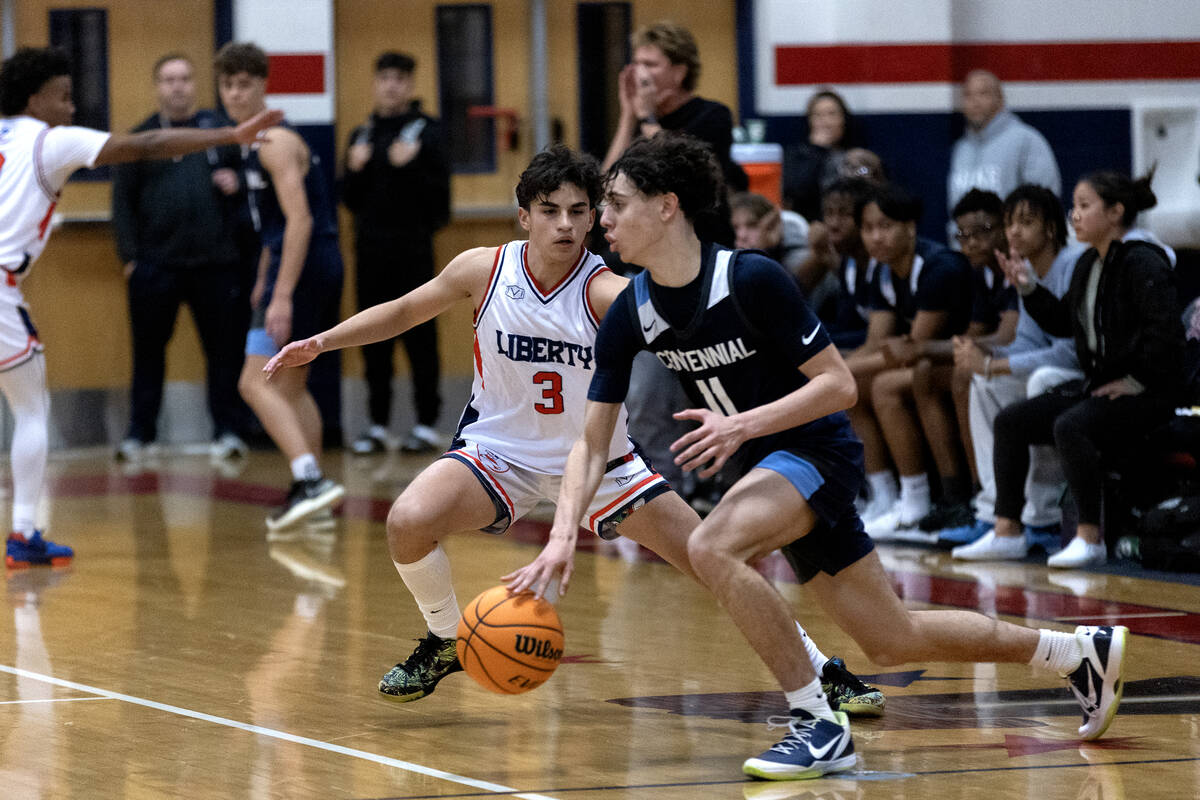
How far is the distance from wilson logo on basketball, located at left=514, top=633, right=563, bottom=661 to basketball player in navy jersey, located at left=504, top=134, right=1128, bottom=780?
16 cm

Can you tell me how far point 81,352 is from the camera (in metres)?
10.9

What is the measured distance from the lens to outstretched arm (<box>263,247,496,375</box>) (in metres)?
4.43

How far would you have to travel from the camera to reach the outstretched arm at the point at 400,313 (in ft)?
14.5

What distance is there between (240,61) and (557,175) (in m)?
3.63

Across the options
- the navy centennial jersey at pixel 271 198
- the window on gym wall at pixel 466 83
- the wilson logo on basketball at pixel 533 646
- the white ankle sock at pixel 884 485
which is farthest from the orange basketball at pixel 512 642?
the window on gym wall at pixel 466 83

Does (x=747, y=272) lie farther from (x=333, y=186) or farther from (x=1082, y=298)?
(x=333, y=186)

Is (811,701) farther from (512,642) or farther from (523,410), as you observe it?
(523,410)

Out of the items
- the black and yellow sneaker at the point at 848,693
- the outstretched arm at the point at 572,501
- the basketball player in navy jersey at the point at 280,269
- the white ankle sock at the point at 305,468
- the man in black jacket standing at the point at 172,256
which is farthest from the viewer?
the man in black jacket standing at the point at 172,256

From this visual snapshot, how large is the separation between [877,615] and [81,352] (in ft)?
26.6

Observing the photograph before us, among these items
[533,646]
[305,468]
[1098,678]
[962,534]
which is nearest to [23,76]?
[305,468]

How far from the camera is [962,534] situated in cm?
699

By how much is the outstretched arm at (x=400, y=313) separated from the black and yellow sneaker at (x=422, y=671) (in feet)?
2.76

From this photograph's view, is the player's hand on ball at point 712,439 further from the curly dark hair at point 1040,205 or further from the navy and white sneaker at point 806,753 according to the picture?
the curly dark hair at point 1040,205

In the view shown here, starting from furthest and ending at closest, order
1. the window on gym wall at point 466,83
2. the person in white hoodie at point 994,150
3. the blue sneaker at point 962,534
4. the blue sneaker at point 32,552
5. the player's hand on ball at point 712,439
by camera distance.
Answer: the window on gym wall at point 466,83 < the person in white hoodie at point 994,150 < the blue sneaker at point 962,534 < the blue sneaker at point 32,552 < the player's hand on ball at point 712,439
